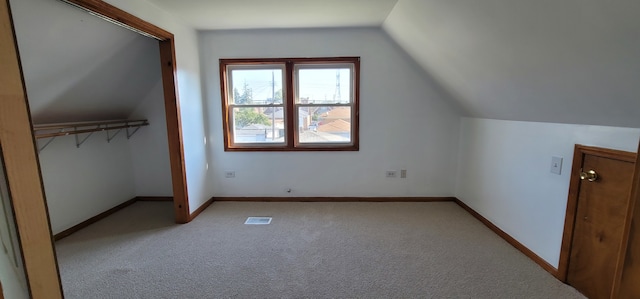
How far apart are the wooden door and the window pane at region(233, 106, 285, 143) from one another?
298cm

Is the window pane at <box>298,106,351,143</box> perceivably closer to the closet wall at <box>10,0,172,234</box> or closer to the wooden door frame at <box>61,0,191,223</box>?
the wooden door frame at <box>61,0,191,223</box>

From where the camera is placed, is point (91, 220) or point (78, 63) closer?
point (78, 63)

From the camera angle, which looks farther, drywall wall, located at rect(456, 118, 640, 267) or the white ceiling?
the white ceiling

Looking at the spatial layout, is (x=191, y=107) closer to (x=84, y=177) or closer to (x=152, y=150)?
(x=152, y=150)

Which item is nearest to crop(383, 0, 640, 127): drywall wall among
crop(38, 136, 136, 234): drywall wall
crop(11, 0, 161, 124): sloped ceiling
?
crop(11, 0, 161, 124): sloped ceiling

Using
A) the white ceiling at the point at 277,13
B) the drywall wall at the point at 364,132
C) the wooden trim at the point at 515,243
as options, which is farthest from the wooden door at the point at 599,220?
the white ceiling at the point at 277,13

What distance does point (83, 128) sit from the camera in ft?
9.73

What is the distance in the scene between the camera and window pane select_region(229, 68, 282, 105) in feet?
11.1

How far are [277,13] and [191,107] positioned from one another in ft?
4.84

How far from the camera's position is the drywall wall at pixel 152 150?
135 inches

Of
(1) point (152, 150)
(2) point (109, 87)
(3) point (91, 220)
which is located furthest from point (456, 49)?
(3) point (91, 220)

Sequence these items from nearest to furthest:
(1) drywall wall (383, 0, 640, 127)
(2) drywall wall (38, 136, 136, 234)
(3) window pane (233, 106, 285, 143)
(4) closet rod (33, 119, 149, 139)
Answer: (1) drywall wall (383, 0, 640, 127) < (4) closet rod (33, 119, 149, 139) < (2) drywall wall (38, 136, 136, 234) < (3) window pane (233, 106, 285, 143)

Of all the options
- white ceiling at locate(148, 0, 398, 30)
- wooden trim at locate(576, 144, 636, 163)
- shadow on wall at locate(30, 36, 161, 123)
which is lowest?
wooden trim at locate(576, 144, 636, 163)

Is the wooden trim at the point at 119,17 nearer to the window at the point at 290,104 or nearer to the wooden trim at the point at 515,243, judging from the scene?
the window at the point at 290,104
